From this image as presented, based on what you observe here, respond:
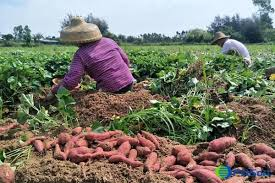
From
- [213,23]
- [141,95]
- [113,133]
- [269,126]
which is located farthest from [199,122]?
[213,23]

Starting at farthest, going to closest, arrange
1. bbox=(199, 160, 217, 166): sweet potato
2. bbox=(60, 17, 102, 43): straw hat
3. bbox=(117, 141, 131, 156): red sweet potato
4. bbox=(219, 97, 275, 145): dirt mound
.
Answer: bbox=(60, 17, 102, 43): straw hat → bbox=(219, 97, 275, 145): dirt mound → bbox=(117, 141, 131, 156): red sweet potato → bbox=(199, 160, 217, 166): sweet potato

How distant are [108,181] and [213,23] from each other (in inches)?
2686

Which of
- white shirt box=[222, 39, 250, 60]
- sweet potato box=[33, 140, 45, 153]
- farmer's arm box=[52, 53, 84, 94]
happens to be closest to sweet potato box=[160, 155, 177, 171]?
sweet potato box=[33, 140, 45, 153]

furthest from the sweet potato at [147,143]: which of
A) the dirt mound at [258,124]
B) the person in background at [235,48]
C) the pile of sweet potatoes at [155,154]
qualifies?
the person in background at [235,48]

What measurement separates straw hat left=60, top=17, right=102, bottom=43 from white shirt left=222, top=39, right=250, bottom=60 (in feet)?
13.0

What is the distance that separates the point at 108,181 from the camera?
9.96 feet

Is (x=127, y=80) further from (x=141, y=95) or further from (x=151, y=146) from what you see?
(x=151, y=146)

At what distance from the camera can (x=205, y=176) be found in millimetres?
2980

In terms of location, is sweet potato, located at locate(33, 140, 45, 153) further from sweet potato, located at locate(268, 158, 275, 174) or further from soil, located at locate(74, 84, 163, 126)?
sweet potato, located at locate(268, 158, 275, 174)

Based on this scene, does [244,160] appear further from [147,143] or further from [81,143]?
[81,143]

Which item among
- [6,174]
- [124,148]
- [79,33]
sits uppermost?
[79,33]

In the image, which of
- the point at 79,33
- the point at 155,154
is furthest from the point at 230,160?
the point at 79,33

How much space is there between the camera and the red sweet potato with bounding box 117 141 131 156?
134 inches

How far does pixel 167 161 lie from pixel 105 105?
7.24 ft
